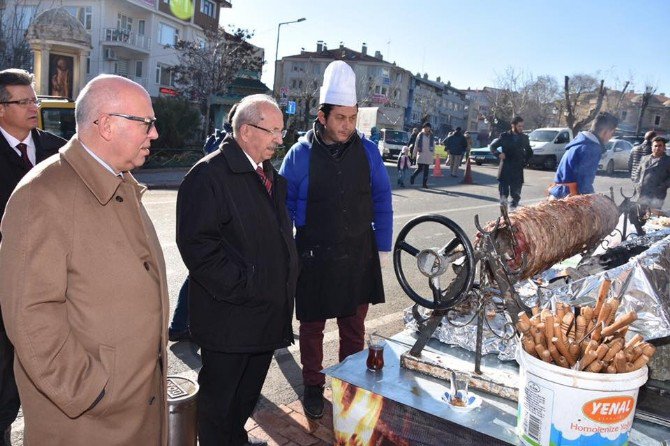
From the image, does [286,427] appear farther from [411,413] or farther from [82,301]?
[82,301]

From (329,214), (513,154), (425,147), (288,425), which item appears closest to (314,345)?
(288,425)

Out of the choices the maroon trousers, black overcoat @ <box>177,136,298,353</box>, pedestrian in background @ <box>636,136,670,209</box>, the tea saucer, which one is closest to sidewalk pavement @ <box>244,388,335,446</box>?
the maroon trousers

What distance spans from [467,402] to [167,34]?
45.9 m

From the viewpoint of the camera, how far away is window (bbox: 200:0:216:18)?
46.5 m

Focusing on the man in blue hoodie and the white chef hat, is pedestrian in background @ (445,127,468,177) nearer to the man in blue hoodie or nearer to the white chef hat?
the man in blue hoodie

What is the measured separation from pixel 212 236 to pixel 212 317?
45 centimetres

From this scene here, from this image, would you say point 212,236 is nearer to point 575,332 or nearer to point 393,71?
point 575,332

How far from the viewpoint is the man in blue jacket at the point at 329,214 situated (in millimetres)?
3504

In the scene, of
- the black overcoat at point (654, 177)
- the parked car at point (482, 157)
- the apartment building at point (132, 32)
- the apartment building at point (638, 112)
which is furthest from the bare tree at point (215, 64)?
the apartment building at point (638, 112)

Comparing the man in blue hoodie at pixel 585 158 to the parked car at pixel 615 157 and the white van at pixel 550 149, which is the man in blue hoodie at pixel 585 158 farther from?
the parked car at pixel 615 157

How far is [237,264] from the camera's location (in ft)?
8.75

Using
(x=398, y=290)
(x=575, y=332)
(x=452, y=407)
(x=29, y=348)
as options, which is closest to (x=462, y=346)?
(x=452, y=407)

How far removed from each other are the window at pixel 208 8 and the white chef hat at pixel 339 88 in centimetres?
4747

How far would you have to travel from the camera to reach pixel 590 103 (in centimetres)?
7131
